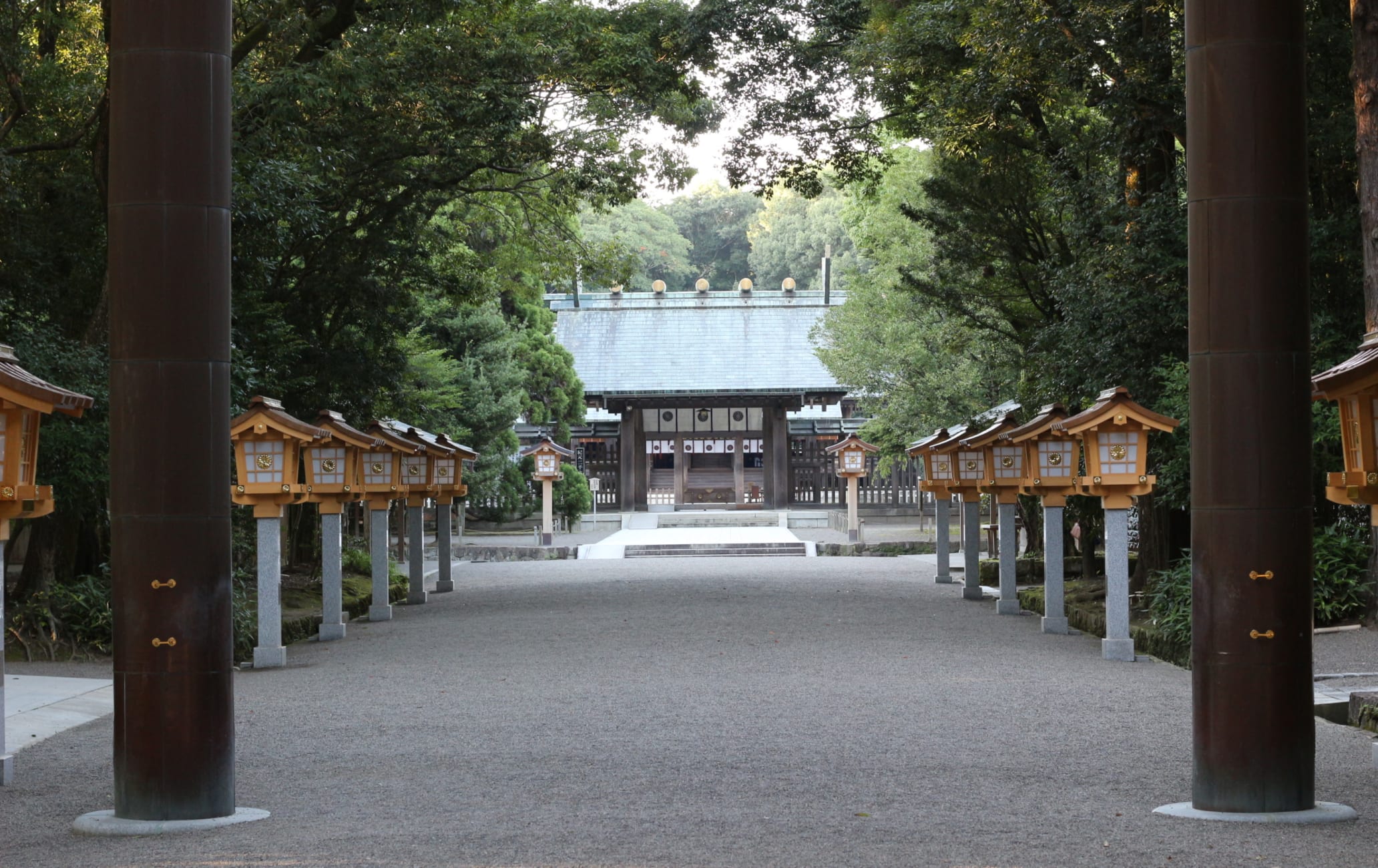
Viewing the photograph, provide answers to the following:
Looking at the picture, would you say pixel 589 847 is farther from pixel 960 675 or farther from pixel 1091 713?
pixel 960 675

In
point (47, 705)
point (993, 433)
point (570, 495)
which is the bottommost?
point (47, 705)

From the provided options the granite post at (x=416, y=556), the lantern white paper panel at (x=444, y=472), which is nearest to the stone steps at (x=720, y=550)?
the lantern white paper panel at (x=444, y=472)

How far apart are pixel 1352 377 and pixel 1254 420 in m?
1.16

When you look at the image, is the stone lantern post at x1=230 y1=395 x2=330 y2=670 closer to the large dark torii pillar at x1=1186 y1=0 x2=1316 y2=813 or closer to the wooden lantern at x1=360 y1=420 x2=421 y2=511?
the wooden lantern at x1=360 y1=420 x2=421 y2=511

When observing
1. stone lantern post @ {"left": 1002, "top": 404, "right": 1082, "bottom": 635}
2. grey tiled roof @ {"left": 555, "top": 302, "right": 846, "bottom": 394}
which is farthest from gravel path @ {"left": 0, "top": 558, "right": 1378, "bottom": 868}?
grey tiled roof @ {"left": 555, "top": 302, "right": 846, "bottom": 394}

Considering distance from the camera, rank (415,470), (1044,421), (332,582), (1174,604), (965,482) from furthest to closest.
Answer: (965,482)
(415,470)
(332,582)
(1044,421)
(1174,604)

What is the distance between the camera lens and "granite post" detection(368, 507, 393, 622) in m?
14.7

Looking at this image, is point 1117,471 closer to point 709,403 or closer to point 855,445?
point 855,445

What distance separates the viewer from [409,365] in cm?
2156

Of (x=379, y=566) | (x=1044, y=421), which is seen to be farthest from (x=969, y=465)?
(x=379, y=566)

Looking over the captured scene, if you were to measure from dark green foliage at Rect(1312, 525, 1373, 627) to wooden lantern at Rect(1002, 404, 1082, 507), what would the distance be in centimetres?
216

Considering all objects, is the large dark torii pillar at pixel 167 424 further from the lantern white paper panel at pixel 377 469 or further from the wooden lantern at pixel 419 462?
the wooden lantern at pixel 419 462

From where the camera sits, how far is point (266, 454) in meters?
11.2

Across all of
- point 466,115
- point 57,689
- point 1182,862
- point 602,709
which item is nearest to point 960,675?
point 602,709
